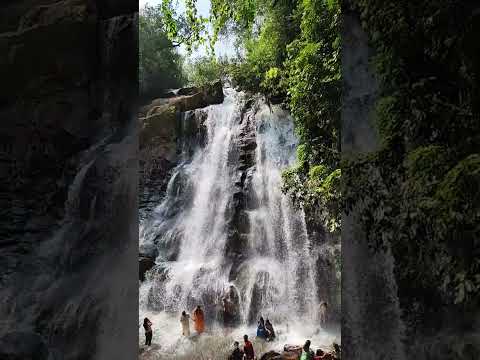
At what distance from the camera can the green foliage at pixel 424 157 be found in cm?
164

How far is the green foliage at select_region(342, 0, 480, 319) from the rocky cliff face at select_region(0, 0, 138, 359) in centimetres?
Result: 141

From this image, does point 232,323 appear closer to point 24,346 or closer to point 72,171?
point 24,346

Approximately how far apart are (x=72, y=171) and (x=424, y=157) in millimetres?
2005

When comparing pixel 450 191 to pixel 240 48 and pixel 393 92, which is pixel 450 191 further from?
pixel 240 48

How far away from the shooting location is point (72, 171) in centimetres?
238

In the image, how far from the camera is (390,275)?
1938 mm

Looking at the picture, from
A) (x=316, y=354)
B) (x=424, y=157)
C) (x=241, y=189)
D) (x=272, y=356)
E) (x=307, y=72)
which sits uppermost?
(x=307, y=72)

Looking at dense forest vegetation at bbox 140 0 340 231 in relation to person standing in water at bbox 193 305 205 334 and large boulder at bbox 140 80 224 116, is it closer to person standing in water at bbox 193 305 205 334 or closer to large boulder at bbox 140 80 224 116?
large boulder at bbox 140 80 224 116

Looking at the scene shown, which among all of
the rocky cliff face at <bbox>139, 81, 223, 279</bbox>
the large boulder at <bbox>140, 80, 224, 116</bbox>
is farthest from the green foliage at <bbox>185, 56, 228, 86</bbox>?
the rocky cliff face at <bbox>139, 81, 223, 279</bbox>

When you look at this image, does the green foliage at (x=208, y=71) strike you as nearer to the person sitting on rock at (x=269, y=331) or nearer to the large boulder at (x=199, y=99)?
the large boulder at (x=199, y=99)

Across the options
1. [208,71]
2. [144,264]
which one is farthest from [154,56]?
[144,264]

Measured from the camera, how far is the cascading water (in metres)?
7.46

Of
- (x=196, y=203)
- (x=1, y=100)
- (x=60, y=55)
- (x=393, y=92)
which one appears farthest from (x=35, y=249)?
(x=196, y=203)

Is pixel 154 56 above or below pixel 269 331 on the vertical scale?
above
